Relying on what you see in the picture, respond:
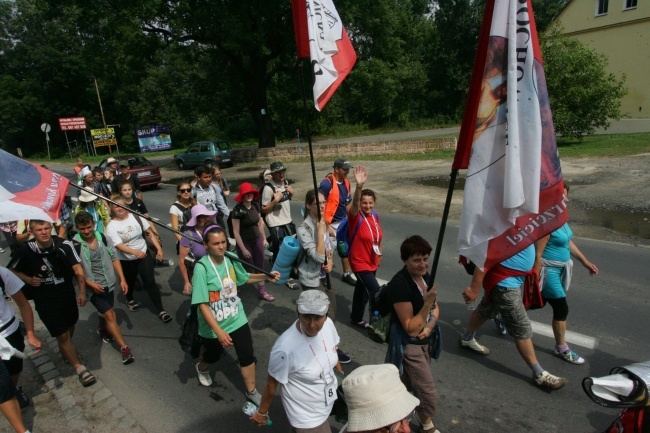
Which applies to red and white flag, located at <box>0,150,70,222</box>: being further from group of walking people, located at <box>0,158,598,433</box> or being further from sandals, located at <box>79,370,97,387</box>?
sandals, located at <box>79,370,97,387</box>

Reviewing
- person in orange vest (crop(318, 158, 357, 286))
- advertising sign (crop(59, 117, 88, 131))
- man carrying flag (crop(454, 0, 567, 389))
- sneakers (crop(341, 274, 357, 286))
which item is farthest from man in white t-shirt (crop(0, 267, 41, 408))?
advertising sign (crop(59, 117, 88, 131))

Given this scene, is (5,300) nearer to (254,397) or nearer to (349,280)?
(254,397)

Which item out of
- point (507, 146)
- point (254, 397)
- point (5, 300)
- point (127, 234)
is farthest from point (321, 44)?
point (5, 300)

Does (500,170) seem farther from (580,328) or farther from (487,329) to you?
(580,328)

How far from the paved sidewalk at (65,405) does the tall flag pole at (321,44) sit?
2292 mm

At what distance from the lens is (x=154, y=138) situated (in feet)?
128

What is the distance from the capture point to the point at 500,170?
2.54 metres

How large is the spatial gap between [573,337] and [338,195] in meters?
3.35

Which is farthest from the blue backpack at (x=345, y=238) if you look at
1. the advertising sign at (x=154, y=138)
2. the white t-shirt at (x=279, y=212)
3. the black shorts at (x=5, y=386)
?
the advertising sign at (x=154, y=138)

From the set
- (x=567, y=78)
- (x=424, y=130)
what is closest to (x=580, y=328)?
(x=567, y=78)

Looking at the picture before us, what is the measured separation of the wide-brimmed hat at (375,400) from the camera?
2.05 metres

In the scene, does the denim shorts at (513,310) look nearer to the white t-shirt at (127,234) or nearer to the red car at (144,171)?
the white t-shirt at (127,234)

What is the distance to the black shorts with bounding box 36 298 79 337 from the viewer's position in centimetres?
412

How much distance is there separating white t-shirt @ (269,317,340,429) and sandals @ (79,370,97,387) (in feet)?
8.68
